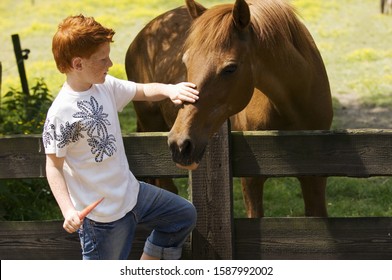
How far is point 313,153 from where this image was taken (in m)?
4.57

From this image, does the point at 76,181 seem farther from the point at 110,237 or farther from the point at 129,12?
the point at 129,12

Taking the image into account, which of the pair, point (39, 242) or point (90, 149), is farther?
point (39, 242)

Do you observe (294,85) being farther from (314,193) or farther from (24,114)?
(24,114)

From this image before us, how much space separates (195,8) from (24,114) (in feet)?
14.9

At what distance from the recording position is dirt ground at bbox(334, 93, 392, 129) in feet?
35.6

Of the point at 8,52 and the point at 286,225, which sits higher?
the point at 286,225

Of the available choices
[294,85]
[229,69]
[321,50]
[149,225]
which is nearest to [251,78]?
[229,69]

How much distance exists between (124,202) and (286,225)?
121 centimetres

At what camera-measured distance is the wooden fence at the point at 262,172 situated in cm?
452

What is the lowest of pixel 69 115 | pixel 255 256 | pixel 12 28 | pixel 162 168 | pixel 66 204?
pixel 12 28

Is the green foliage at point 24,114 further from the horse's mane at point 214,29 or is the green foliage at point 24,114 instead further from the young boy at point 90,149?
the young boy at point 90,149

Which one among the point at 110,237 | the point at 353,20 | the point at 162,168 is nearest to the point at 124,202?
the point at 110,237

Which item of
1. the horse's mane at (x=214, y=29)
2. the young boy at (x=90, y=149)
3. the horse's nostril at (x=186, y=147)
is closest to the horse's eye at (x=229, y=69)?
the horse's mane at (x=214, y=29)

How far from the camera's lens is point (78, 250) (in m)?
4.78
